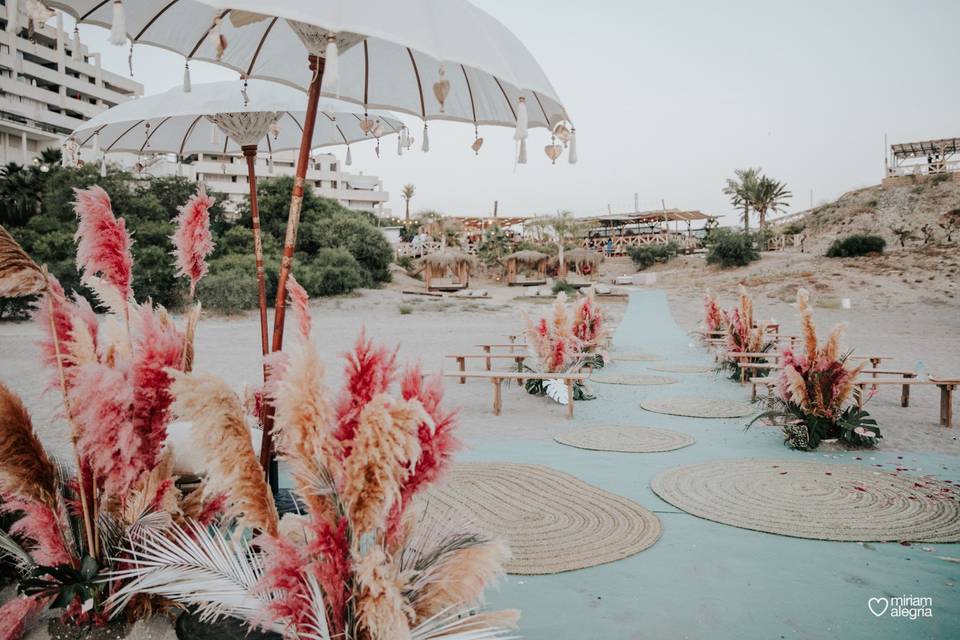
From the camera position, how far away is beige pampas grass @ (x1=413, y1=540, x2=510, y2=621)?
1.46 m

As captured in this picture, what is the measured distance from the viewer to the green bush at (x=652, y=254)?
36.7 metres

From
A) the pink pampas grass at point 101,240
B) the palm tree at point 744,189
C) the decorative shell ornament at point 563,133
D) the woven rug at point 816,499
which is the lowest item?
the woven rug at point 816,499

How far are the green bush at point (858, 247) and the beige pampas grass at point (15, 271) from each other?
31180mm

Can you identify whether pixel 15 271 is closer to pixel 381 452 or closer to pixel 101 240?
pixel 101 240

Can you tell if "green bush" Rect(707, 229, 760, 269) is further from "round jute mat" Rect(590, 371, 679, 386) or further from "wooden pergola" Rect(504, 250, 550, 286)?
"round jute mat" Rect(590, 371, 679, 386)

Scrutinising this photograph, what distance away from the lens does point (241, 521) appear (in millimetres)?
1500

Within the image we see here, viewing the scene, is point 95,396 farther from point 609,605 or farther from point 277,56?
point 277,56

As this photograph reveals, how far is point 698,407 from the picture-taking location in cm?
683

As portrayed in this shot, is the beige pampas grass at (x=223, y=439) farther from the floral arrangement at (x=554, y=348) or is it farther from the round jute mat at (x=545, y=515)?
the floral arrangement at (x=554, y=348)

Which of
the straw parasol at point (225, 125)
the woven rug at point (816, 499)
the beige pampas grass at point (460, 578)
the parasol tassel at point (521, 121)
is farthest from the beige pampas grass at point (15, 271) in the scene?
the woven rug at point (816, 499)

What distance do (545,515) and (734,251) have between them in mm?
29807

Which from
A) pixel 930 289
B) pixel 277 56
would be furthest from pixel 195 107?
pixel 930 289

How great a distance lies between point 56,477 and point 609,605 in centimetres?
213

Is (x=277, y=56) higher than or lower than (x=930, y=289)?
higher
